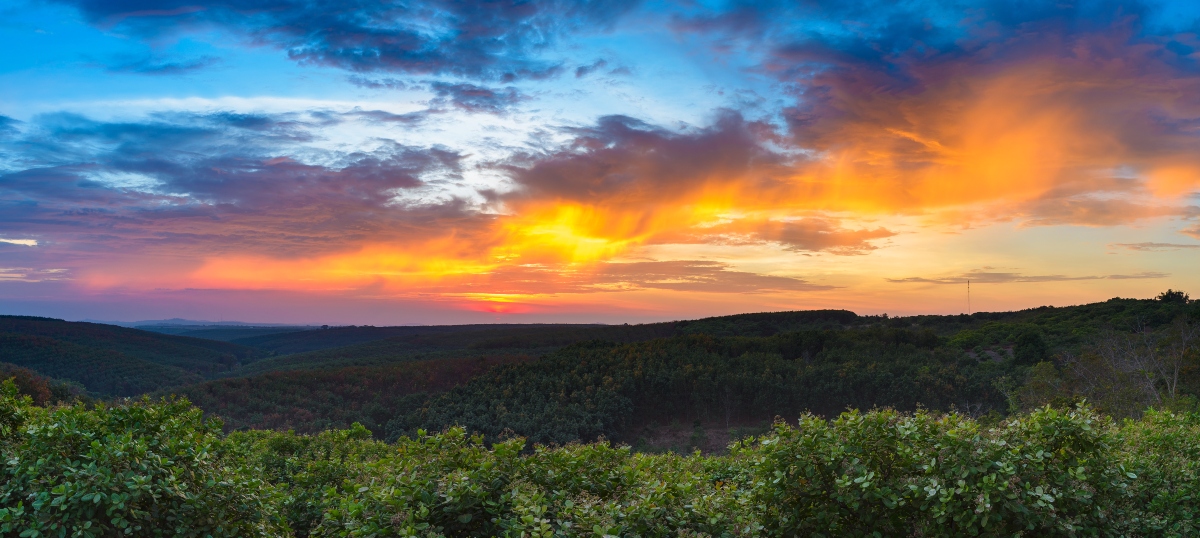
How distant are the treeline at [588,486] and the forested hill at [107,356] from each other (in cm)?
3809

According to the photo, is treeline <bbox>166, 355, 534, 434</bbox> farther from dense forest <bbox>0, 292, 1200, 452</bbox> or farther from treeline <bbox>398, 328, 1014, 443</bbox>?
treeline <bbox>398, 328, 1014, 443</bbox>

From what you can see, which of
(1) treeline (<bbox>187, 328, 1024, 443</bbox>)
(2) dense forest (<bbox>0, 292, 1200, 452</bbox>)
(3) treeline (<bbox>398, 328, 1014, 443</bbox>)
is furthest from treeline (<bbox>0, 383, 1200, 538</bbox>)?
(3) treeline (<bbox>398, 328, 1014, 443</bbox>)

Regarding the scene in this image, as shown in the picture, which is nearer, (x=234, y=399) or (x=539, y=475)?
(x=539, y=475)

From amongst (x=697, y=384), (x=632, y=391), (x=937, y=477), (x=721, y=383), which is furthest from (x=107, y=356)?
(x=937, y=477)

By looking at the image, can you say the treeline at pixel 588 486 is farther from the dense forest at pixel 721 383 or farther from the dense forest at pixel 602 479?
the dense forest at pixel 721 383

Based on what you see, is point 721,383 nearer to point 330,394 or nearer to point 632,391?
point 632,391

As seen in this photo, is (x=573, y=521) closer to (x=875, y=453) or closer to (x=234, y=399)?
(x=875, y=453)

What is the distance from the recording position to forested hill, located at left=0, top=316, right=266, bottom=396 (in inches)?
1762

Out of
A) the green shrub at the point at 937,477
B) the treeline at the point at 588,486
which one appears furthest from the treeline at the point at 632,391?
the green shrub at the point at 937,477

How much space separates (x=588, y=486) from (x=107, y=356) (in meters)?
58.0

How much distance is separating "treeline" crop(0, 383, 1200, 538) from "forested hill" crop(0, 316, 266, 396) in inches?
1500

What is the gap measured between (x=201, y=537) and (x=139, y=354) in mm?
69314

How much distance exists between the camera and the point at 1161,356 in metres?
23.7

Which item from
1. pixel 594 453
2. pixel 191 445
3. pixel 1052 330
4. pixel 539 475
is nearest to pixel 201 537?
pixel 191 445
